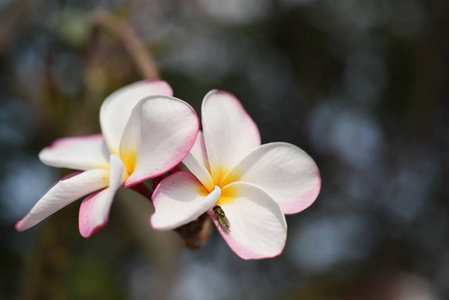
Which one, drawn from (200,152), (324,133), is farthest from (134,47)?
(324,133)

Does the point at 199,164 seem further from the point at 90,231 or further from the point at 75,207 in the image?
the point at 75,207

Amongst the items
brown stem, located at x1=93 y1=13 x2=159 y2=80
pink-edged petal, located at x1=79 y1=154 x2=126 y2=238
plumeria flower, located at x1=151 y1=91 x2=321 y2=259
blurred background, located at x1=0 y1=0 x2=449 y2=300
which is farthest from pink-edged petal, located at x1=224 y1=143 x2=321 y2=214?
blurred background, located at x1=0 y1=0 x2=449 y2=300

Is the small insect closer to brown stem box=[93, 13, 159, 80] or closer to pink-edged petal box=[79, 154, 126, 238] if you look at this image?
pink-edged petal box=[79, 154, 126, 238]

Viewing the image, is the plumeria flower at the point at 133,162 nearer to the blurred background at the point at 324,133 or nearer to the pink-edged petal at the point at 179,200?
the pink-edged petal at the point at 179,200

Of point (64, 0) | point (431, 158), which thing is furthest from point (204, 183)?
point (431, 158)

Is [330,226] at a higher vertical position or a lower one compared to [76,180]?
lower

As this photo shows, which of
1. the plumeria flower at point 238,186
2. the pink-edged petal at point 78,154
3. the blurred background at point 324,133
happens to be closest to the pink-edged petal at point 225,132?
the plumeria flower at point 238,186

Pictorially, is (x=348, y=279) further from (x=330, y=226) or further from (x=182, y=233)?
(x=182, y=233)
